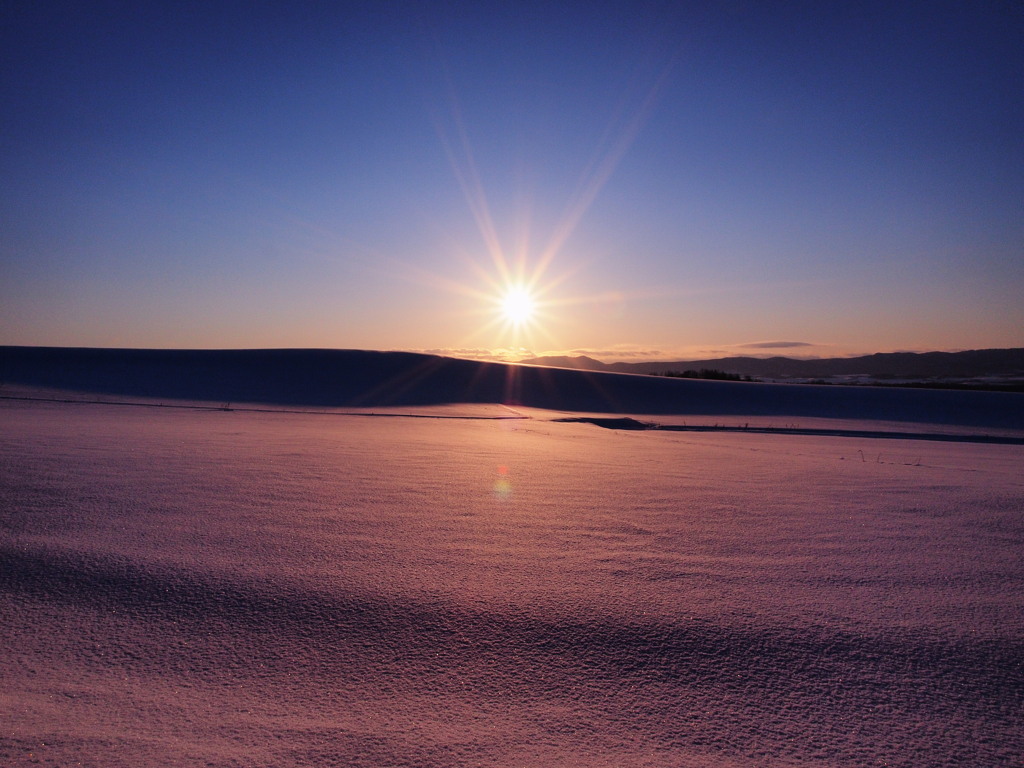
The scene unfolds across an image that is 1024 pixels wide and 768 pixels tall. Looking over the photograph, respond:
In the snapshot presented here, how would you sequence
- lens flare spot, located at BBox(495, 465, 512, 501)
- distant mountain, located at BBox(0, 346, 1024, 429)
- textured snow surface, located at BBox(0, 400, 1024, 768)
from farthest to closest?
distant mountain, located at BBox(0, 346, 1024, 429) → lens flare spot, located at BBox(495, 465, 512, 501) → textured snow surface, located at BBox(0, 400, 1024, 768)

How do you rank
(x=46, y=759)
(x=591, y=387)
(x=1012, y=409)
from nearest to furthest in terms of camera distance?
(x=46, y=759), (x=1012, y=409), (x=591, y=387)

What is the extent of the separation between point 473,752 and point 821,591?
5.02 feet

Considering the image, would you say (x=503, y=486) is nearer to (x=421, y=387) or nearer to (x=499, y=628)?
(x=499, y=628)

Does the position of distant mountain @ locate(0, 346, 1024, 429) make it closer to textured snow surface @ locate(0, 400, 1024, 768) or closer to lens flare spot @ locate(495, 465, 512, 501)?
lens flare spot @ locate(495, 465, 512, 501)

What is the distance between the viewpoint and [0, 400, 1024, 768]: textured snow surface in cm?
144

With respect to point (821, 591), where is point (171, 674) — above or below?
below

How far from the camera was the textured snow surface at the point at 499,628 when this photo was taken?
1.44 metres

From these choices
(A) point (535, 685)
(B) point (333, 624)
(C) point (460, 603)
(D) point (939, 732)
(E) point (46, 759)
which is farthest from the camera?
(C) point (460, 603)

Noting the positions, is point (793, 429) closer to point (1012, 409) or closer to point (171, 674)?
point (1012, 409)

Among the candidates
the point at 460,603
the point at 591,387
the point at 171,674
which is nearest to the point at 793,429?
the point at 591,387

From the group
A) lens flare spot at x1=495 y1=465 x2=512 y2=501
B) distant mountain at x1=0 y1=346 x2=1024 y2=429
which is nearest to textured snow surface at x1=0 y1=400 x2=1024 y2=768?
lens flare spot at x1=495 y1=465 x2=512 y2=501

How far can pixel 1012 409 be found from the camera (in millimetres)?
18016

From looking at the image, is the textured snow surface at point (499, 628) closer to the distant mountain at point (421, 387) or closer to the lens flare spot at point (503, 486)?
the lens flare spot at point (503, 486)

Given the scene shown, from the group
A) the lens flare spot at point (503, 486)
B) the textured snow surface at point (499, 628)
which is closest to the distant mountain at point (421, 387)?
the lens flare spot at point (503, 486)
